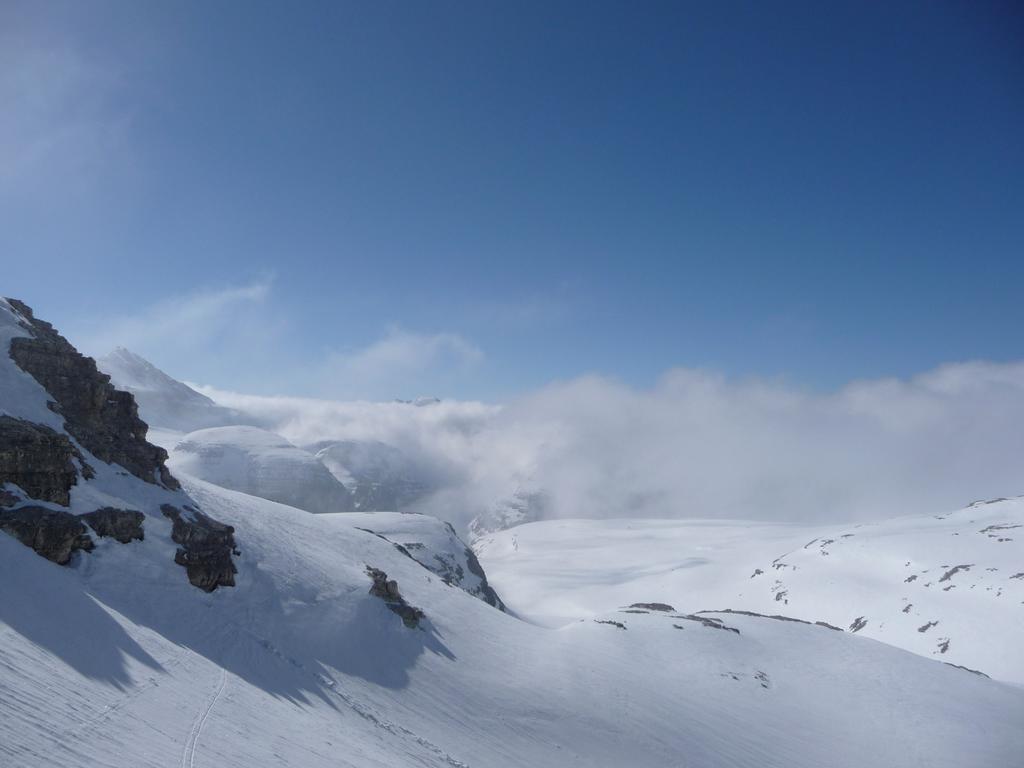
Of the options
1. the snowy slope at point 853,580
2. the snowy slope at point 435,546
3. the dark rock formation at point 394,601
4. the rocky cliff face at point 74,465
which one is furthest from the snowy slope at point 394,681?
the snowy slope at point 435,546

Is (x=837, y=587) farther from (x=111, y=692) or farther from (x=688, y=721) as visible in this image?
(x=111, y=692)

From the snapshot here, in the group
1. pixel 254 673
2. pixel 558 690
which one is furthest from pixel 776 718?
pixel 254 673

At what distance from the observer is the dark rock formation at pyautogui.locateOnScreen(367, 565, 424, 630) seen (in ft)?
98.5

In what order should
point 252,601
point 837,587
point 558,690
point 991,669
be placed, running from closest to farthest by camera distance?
point 252,601 → point 558,690 → point 991,669 → point 837,587

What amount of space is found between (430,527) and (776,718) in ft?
211

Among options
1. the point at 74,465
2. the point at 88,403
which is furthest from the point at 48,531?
the point at 88,403

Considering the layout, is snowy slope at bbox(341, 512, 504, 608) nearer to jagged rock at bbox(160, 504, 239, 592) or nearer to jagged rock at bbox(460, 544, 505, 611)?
jagged rock at bbox(460, 544, 505, 611)

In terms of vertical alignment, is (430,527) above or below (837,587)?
below

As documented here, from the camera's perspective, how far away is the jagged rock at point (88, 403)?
27.1 m

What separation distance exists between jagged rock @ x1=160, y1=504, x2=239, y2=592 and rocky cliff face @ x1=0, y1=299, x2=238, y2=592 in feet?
0.16

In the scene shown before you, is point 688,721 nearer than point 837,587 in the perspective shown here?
Yes

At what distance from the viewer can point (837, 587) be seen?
284ft

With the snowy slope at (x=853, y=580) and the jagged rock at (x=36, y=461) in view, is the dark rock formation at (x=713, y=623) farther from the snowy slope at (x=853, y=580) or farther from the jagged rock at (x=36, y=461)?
the jagged rock at (x=36, y=461)

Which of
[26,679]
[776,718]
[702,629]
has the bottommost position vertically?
[26,679]
